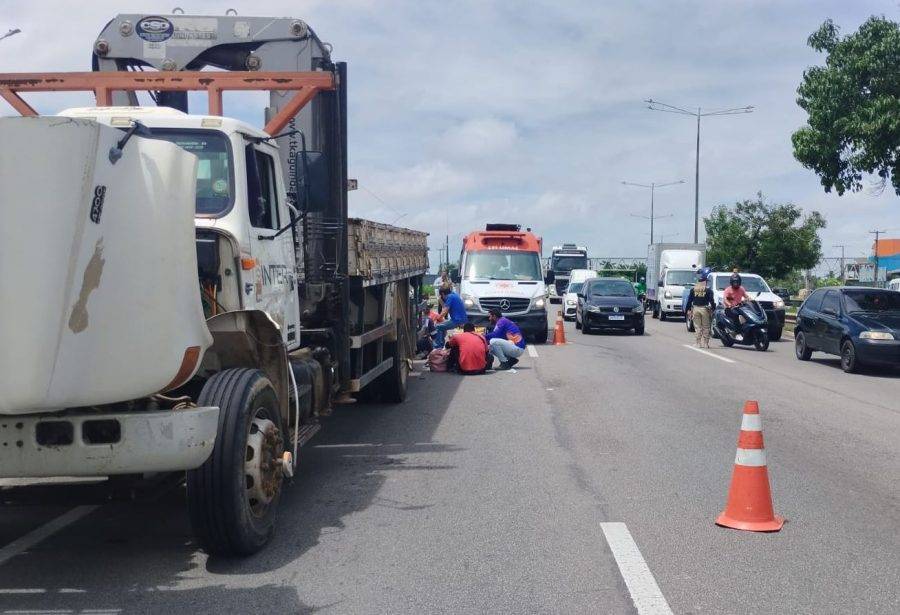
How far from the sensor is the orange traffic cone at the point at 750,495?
650 cm

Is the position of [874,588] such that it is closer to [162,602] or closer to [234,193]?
[162,602]

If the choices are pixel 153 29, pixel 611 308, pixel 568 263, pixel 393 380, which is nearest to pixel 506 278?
pixel 611 308

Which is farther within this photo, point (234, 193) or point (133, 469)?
point (234, 193)

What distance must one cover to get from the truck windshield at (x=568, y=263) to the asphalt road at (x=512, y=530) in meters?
42.7

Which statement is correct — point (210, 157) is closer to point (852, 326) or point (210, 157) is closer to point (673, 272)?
point (852, 326)

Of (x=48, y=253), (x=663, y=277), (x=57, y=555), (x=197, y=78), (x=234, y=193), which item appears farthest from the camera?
(x=663, y=277)

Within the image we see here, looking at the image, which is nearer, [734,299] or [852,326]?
[852,326]

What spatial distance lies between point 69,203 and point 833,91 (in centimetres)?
1794

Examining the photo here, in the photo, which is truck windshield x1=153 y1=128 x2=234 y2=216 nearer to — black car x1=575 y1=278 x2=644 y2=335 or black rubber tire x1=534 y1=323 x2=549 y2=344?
black rubber tire x1=534 y1=323 x2=549 y2=344

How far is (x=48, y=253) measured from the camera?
14.9ft

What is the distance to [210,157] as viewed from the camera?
686 cm

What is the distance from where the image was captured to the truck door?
22.9 feet

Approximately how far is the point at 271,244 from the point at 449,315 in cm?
1204

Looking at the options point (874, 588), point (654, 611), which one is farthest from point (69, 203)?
point (874, 588)
